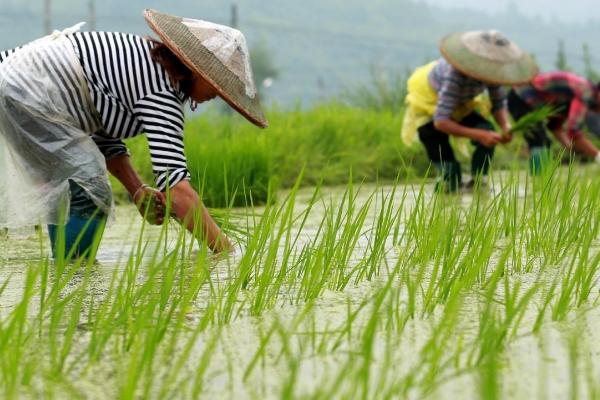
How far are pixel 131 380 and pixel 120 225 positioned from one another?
271 cm

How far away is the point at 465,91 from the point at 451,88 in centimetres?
10

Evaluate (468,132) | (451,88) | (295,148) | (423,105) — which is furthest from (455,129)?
(295,148)

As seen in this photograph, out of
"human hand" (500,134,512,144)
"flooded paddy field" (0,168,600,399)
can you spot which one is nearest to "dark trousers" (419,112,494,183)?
"human hand" (500,134,512,144)

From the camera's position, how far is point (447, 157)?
5.34 metres

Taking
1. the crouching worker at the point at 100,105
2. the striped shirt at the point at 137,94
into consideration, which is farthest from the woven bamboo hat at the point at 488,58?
the striped shirt at the point at 137,94

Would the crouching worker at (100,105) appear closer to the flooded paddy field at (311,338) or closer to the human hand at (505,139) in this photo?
the flooded paddy field at (311,338)

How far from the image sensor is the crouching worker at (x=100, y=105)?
2.64 meters

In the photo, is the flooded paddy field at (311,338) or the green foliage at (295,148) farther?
the green foliage at (295,148)

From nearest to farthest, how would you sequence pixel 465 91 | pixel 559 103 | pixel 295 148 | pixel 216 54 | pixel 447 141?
1. pixel 216 54
2. pixel 465 91
3. pixel 447 141
4. pixel 295 148
5. pixel 559 103

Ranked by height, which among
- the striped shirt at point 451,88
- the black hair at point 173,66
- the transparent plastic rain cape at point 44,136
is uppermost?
the black hair at point 173,66

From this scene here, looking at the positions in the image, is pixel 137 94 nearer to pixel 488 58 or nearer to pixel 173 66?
pixel 173 66

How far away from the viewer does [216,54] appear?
104 inches

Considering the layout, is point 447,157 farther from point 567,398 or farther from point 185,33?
point 567,398

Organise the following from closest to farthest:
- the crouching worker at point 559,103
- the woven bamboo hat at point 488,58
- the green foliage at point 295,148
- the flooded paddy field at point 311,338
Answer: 1. the flooded paddy field at point 311,338
2. the green foliage at point 295,148
3. the woven bamboo hat at point 488,58
4. the crouching worker at point 559,103
